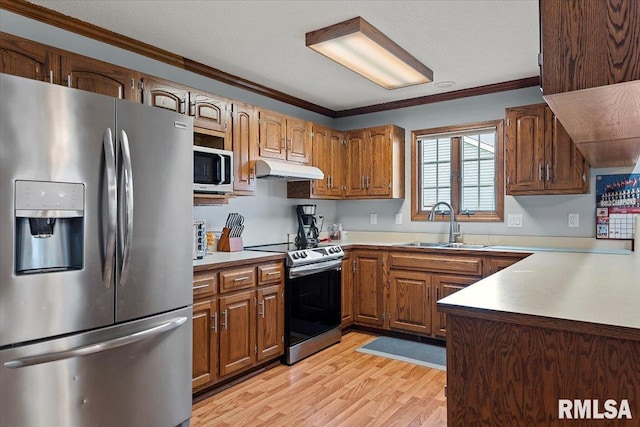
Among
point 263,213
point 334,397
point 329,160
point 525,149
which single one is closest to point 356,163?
point 329,160

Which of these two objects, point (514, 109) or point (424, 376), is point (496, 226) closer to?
point (514, 109)

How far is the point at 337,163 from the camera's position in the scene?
445cm

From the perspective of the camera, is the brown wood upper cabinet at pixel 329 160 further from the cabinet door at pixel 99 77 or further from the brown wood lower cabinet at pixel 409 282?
the cabinet door at pixel 99 77

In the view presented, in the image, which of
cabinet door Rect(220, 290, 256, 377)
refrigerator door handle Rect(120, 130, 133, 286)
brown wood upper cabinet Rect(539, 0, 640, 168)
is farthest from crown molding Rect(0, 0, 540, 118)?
brown wood upper cabinet Rect(539, 0, 640, 168)

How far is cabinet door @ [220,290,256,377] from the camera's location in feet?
9.12

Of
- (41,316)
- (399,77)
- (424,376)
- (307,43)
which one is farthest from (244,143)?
(424,376)

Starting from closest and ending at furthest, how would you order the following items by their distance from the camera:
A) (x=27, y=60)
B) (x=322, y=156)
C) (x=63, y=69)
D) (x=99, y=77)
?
(x=27, y=60)
(x=63, y=69)
(x=99, y=77)
(x=322, y=156)

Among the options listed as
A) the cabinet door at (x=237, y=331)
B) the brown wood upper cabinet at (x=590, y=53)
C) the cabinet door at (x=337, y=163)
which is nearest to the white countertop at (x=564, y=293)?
the brown wood upper cabinet at (x=590, y=53)

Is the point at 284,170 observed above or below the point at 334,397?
above

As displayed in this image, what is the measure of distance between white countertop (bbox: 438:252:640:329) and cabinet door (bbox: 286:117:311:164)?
7.19ft

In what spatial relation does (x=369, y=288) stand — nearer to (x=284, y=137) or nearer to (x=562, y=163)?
(x=284, y=137)

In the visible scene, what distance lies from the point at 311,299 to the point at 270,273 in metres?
0.53

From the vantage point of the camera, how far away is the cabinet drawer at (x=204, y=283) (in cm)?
259

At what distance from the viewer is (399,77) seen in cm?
326
